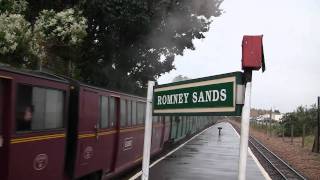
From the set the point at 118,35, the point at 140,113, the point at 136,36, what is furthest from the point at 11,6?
the point at 136,36

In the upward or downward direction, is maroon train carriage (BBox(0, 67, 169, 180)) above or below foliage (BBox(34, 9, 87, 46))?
below

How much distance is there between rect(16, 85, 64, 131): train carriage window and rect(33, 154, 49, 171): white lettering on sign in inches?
18.4

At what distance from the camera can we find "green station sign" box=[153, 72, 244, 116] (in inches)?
228

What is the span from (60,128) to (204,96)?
16.3 feet

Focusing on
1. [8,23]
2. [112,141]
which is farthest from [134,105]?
[8,23]

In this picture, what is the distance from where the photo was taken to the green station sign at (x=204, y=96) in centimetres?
580

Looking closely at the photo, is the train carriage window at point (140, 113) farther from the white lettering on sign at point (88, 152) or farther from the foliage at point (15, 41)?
the white lettering on sign at point (88, 152)

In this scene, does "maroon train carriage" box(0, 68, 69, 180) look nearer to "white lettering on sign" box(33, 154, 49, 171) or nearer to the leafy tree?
"white lettering on sign" box(33, 154, 49, 171)

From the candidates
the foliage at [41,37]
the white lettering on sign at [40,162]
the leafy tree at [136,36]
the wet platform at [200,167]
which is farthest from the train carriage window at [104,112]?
the leafy tree at [136,36]

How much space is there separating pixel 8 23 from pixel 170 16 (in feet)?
37.7

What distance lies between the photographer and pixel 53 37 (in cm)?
2152

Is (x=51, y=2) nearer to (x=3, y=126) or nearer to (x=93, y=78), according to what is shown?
(x=93, y=78)

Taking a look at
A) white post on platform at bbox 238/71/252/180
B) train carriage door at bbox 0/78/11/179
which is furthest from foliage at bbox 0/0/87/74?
white post on platform at bbox 238/71/252/180

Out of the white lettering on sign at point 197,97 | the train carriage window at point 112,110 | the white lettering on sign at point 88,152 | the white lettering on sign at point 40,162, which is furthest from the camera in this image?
the train carriage window at point 112,110
